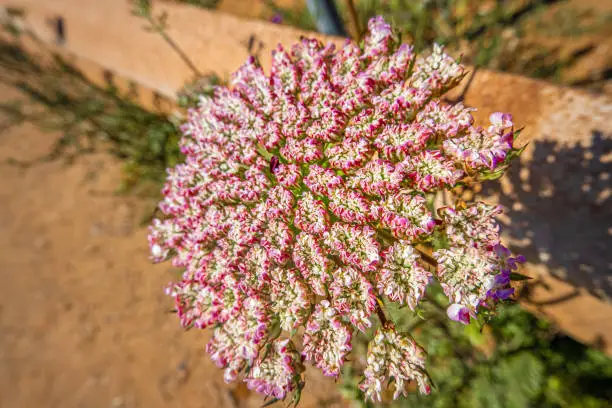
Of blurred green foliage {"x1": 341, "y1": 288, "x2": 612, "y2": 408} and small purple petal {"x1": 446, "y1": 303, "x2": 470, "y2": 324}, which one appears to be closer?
small purple petal {"x1": 446, "y1": 303, "x2": 470, "y2": 324}

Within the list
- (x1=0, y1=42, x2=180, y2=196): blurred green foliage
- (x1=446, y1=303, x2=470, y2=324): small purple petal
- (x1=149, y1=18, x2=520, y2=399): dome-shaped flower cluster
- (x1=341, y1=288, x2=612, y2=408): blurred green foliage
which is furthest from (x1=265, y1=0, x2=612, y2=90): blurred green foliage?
(x1=446, y1=303, x2=470, y2=324): small purple petal

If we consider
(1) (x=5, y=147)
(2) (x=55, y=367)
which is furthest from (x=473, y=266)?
(1) (x=5, y=147)

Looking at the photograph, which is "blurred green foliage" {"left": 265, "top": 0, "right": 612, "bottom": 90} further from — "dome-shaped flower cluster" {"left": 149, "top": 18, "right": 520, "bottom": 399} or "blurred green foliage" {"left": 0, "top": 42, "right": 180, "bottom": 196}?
"blurred green foliage" {"left": 0, "top": 42, "right": 180, "bottom": 196}

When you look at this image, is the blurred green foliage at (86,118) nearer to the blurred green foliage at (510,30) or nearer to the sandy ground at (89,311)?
the sandy ground at (89,311)

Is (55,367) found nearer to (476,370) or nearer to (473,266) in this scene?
(476,370)

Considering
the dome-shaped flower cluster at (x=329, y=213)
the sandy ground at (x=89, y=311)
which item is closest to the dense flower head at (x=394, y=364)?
the dome-shaped flower cluster at (x=329, y=213)

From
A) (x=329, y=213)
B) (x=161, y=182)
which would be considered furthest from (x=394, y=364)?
(x=161, y=182)
